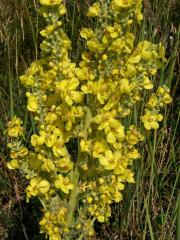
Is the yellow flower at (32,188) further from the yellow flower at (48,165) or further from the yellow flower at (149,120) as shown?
the yellow flower at (149,120)

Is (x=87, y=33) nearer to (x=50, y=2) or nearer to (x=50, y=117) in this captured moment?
(x=50, y=2)

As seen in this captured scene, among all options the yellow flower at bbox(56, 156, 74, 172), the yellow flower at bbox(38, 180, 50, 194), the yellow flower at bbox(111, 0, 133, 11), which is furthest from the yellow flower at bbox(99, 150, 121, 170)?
the yellow flower at bbox(111, 0, 133, 11)

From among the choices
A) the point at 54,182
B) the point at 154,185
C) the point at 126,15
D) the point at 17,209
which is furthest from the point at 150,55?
the point at 17,209

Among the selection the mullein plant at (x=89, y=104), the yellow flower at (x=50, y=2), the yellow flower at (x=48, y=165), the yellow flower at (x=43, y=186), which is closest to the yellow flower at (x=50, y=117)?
the mullein plant at (x=89, y=104)

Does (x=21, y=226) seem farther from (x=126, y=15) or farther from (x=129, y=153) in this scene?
(x=126, y=15)

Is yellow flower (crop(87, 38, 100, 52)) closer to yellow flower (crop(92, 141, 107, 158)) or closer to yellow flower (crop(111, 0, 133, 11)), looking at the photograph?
yellow flower (crop(111, 0, 133, 11))

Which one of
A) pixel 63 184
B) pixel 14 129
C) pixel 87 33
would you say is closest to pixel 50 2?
pixel 87 33

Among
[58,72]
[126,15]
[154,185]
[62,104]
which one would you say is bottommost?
[154,185]
